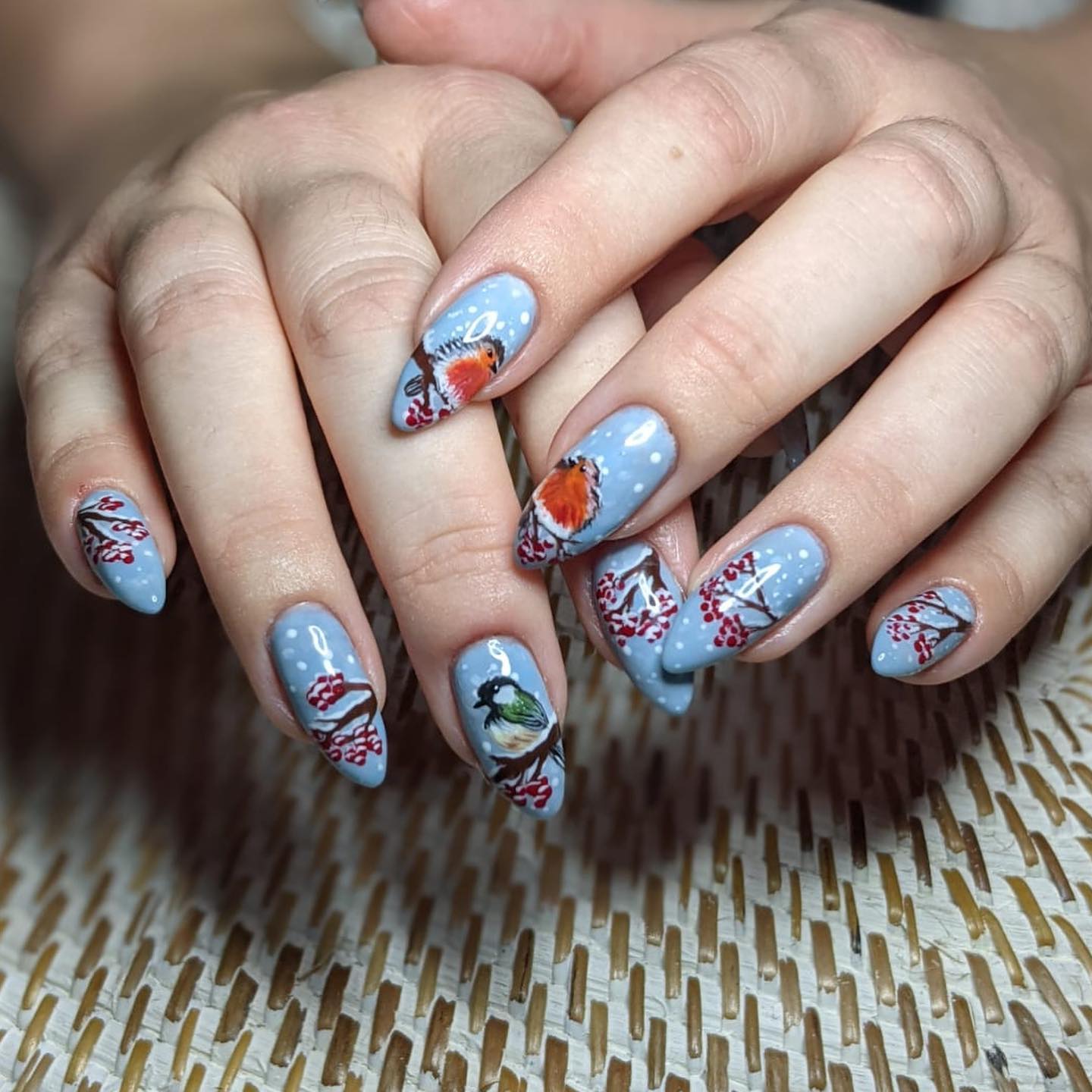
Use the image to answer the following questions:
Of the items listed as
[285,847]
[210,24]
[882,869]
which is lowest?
[285,847]

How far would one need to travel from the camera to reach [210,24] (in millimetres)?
717

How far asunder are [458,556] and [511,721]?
0.06 meters

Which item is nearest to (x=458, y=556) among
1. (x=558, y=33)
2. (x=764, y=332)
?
(x=764, y=332)

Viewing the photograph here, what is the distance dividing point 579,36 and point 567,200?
32cm

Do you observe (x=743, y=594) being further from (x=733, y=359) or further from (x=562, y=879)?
(x=562, y=879)

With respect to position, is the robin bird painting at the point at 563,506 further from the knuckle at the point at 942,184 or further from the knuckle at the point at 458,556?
the knuckle at the point at 942,184

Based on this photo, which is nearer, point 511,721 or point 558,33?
point 511,721

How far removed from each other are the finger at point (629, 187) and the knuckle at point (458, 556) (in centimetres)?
4

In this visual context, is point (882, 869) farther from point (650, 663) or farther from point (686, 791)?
point (650, 663)

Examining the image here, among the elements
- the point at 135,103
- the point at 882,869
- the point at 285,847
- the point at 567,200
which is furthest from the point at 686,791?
the point at 135,103

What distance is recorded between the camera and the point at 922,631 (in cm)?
45

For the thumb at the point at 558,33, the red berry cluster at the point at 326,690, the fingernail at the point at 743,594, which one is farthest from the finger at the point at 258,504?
Answer: the thumb at the point at 558,33

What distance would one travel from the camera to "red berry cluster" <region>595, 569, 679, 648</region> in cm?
40

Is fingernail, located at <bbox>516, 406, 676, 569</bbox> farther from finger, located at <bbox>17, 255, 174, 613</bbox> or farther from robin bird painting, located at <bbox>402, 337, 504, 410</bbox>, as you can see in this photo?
finger, located at <bbox>17, 255, 174, 613</bbox>
